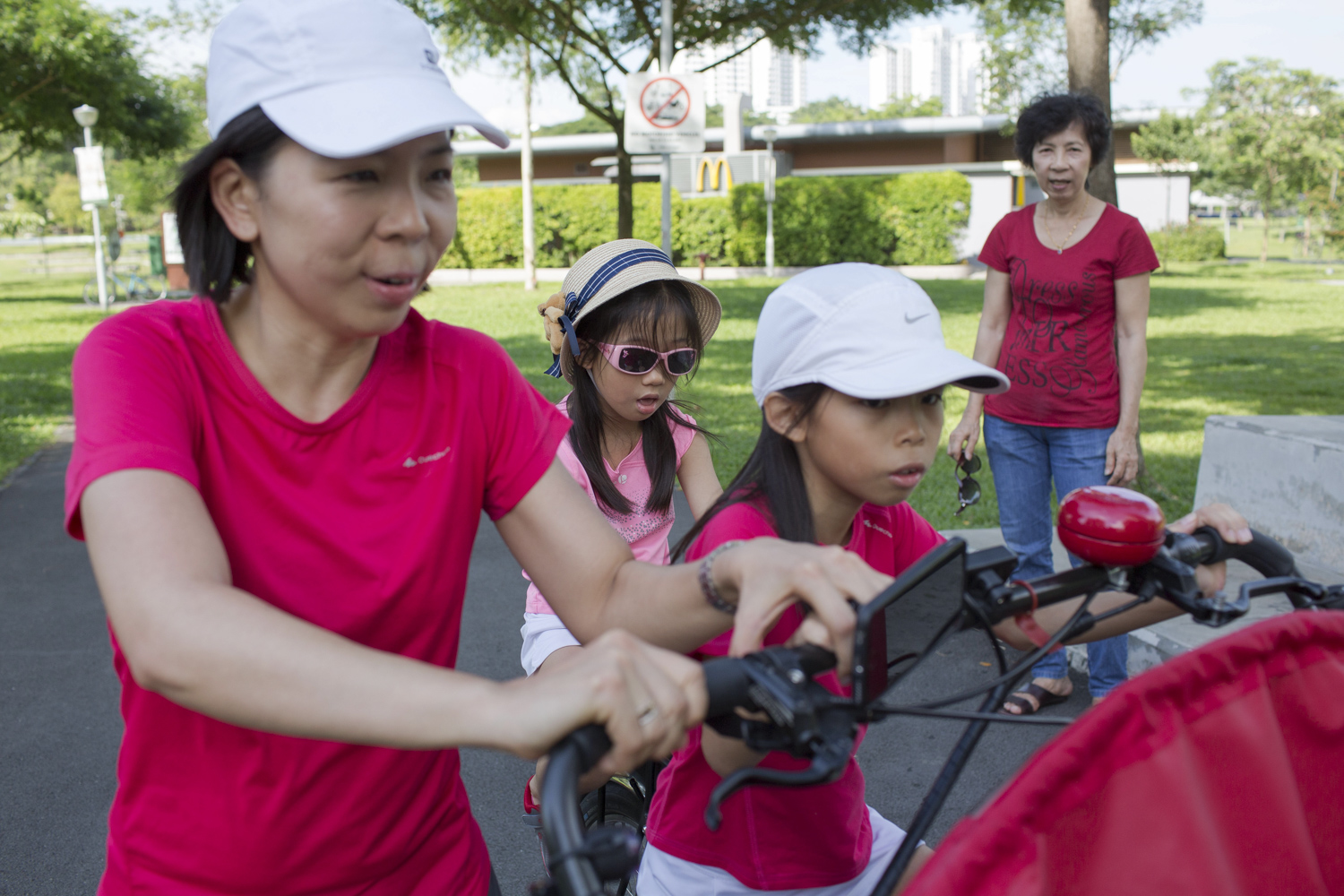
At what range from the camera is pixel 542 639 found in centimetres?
282

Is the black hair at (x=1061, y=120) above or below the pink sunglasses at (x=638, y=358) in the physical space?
above

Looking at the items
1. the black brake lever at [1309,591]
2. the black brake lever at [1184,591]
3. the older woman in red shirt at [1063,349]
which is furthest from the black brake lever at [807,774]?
the older woman in red shirt at [1063,349]

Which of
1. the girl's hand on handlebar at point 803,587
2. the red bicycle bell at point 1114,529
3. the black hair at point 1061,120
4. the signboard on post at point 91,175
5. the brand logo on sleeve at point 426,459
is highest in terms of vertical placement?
the signboard on post at point 91,175

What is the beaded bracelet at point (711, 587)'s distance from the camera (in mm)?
1494

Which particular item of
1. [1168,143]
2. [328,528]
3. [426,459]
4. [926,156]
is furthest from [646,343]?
[926,156]

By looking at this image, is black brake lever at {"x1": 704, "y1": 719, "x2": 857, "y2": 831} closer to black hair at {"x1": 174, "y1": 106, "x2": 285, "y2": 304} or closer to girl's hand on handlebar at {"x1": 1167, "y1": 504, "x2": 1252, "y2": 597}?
girl's hand on handlebar at {"x1": 1167, "y1": 504, "x2": 1252, "y2": 597}

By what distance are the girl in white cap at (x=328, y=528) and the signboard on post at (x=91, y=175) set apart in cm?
2450

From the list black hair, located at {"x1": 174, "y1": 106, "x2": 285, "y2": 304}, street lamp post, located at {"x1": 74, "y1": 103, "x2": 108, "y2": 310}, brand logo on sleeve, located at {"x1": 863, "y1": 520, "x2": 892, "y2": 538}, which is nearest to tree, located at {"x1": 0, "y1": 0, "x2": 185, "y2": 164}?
street lamp post, located at {"x1": 74, "y1": 103, "x2": 108, "y2": 310}

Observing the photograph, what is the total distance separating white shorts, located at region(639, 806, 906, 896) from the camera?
190 centimetres

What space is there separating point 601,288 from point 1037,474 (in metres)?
2.26

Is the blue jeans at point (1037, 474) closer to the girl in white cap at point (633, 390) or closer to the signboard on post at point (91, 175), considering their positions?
the girl in white cap at point (633, 390)

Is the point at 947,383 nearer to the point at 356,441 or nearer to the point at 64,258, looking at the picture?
the point at 356,441

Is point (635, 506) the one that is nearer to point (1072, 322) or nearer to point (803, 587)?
point (803, 587)

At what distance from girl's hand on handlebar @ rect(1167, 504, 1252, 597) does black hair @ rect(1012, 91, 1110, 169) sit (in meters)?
3.04
